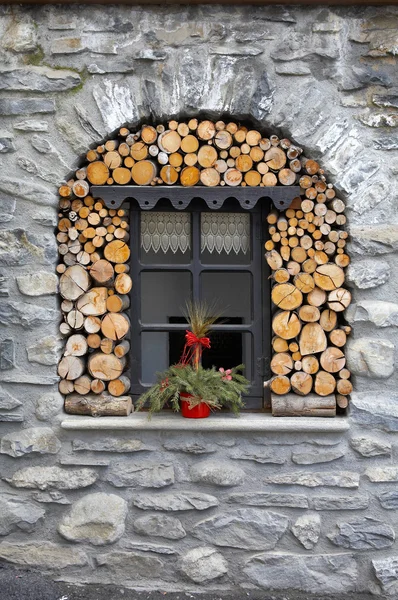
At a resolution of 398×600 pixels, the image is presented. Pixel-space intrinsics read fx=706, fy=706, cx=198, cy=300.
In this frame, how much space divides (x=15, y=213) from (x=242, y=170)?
1.29 metres

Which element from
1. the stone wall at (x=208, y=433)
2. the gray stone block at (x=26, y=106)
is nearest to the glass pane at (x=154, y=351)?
the stone wall at (x=208, y=433)

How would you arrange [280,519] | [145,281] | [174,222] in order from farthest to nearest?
[145,281], [174,222], [280,519]

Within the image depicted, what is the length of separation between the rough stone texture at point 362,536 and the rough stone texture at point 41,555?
142cm

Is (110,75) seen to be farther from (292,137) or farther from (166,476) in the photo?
(166,476)

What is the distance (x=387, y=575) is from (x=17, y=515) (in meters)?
2.06

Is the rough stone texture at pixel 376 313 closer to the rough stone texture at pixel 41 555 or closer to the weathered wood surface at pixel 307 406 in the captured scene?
the weathered wood surface at pixel 307 406

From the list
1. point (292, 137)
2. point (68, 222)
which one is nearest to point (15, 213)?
point (68, 222)

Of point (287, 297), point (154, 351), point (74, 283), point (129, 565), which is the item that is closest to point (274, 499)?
point (129, 565)

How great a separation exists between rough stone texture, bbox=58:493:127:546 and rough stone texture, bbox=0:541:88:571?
90 millimetres

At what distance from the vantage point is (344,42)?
12.8 ft

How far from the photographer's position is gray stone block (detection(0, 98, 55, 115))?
390 cm

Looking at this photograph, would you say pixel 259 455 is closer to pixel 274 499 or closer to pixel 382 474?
pixel 274 499

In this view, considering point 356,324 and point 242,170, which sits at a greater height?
point 242,170

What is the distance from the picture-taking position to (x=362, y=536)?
12.6 feet
